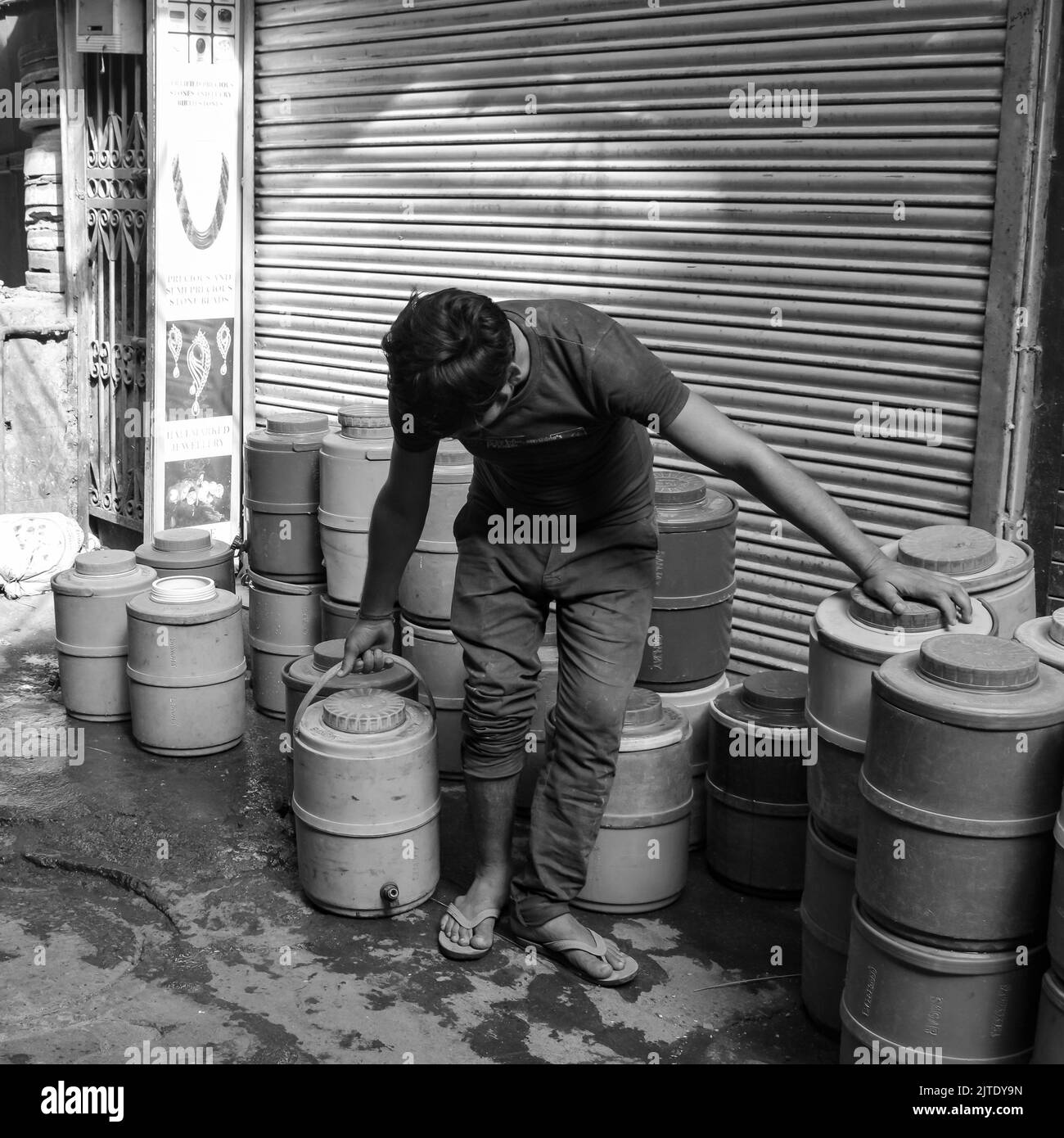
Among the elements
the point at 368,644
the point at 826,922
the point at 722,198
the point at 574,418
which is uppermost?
the point at 722,198

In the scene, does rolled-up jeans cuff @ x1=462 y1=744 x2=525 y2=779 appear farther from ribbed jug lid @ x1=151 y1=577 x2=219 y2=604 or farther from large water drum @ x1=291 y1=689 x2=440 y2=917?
ribbed jug lid @ x1=151 y1=577 x2=219 y2=604

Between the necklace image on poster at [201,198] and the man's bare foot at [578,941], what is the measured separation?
5424 mm

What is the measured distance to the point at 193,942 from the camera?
14.2 ft

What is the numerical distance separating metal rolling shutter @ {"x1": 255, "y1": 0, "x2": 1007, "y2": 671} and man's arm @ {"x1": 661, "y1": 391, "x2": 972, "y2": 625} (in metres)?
2.00

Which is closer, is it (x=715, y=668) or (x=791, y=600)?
(x=715, y=668)

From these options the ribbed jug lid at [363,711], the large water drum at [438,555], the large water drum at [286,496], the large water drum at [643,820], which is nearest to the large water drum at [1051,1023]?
the large water drum at [643,820]

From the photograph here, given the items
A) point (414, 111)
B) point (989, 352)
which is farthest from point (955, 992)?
point (414, 111)

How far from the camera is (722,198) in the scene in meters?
5.99

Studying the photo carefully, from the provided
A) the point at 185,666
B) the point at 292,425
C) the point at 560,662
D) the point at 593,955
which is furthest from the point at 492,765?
the point at 292,425

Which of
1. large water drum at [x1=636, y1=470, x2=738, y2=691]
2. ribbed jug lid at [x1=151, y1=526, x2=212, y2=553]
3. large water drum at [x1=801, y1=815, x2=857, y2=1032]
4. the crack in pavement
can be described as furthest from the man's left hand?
ribbed jug lid at [x1=151, y1=526, x2=212, y2=553]

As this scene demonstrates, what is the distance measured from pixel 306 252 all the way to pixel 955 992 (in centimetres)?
628

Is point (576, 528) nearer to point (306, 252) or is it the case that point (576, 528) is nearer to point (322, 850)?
point (322, 850)

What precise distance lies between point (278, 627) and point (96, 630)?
2.73 ft

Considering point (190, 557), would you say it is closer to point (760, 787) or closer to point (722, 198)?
point (722, 198)
